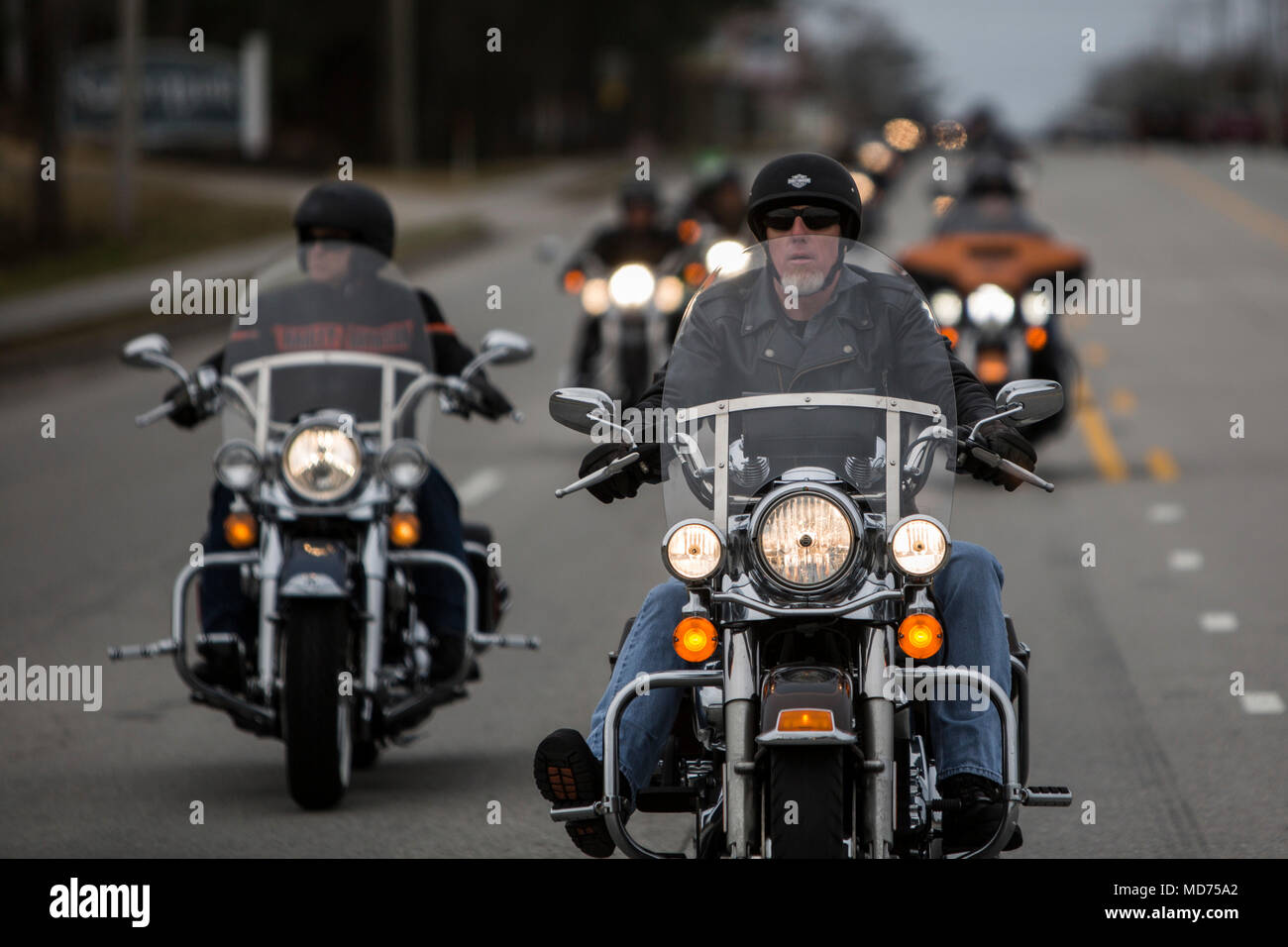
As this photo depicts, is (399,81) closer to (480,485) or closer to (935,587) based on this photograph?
(480,485)

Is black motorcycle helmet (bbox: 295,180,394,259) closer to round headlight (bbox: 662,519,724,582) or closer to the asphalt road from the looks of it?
the asphalt road

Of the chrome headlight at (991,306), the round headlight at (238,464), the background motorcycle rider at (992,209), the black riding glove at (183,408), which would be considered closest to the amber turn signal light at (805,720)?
the round headlight at (238,464)

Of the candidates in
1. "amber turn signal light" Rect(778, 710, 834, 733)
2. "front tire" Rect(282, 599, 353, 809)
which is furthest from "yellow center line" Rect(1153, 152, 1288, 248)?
"amber turn signal light" Rect(778, 710, 834, 733)

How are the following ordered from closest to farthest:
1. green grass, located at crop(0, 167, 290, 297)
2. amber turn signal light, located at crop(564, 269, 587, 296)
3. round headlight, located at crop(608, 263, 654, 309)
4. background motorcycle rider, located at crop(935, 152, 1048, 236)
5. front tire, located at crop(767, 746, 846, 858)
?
1. front tire, located at crop(767, 746, 846, 858)
2. background motorcycle rider, located at crop(935, 152, 1048, 236)
3. round headlight, located at crop(608, 263, 654, 309)
4. amber turn signal light, located at crop(564, 269, 587, 296)
5. green grass, located at crop(0, 167, 290, 297)

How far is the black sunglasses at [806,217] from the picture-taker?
563 cm

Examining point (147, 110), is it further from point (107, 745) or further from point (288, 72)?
point (107, 745)

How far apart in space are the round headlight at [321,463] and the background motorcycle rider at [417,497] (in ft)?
1.63

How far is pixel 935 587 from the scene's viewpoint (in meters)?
5.52

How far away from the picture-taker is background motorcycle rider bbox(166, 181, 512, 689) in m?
7.33

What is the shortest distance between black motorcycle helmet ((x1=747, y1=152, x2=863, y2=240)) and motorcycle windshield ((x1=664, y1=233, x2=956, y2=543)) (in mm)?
145

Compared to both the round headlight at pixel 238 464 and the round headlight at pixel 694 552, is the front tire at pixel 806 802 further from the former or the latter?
the round headlight at pixel 238 464

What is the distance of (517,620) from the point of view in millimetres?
10477

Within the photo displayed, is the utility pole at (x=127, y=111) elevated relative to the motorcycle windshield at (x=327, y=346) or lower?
elevated
